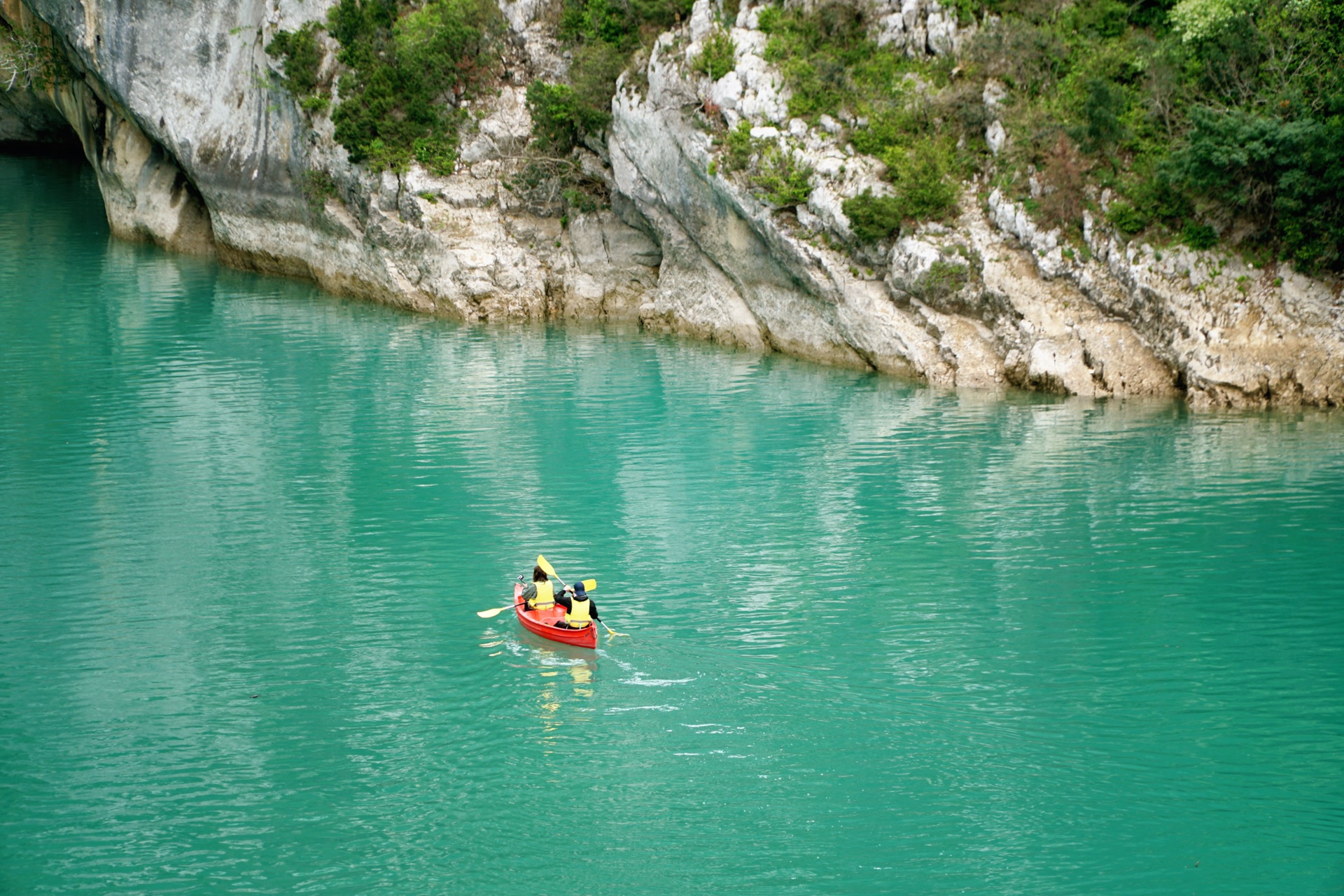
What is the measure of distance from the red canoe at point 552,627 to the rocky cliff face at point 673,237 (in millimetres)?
17504

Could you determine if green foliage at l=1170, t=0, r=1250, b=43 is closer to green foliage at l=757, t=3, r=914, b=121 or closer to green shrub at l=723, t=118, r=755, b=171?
green foliage at l=757, t=3, r=914, b=121

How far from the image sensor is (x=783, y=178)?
33719mm

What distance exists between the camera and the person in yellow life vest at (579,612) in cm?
1739

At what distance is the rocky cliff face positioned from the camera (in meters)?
29.6

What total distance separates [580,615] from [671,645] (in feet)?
4.75

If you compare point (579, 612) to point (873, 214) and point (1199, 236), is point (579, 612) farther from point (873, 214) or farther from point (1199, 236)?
point (1199, 236)

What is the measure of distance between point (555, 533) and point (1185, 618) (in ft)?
36.0

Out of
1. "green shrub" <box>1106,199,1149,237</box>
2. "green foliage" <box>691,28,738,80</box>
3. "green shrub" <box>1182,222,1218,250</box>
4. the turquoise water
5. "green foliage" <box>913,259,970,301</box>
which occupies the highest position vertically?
"green foliage" <box>691,28,738,80</box>

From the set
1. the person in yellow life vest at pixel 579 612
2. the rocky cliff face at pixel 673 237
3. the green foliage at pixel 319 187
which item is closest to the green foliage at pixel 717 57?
the rocky cliff face at pixel 673 237

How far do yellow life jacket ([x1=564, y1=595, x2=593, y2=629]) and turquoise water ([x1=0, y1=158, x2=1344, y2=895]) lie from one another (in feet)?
1.94

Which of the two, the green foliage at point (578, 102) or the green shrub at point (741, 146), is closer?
the green shrub at point (741, 146)

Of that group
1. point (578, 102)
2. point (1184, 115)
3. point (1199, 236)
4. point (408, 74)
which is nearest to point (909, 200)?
point (1184, 115)

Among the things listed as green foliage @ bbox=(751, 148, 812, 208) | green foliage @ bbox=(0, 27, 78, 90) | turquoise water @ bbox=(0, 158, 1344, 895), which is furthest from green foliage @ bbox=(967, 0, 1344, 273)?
green foliage @ bbox=(0, 27, 78, 90)

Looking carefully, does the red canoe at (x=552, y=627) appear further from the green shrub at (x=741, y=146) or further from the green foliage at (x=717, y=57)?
the green foliage at (x=717, y=57)
